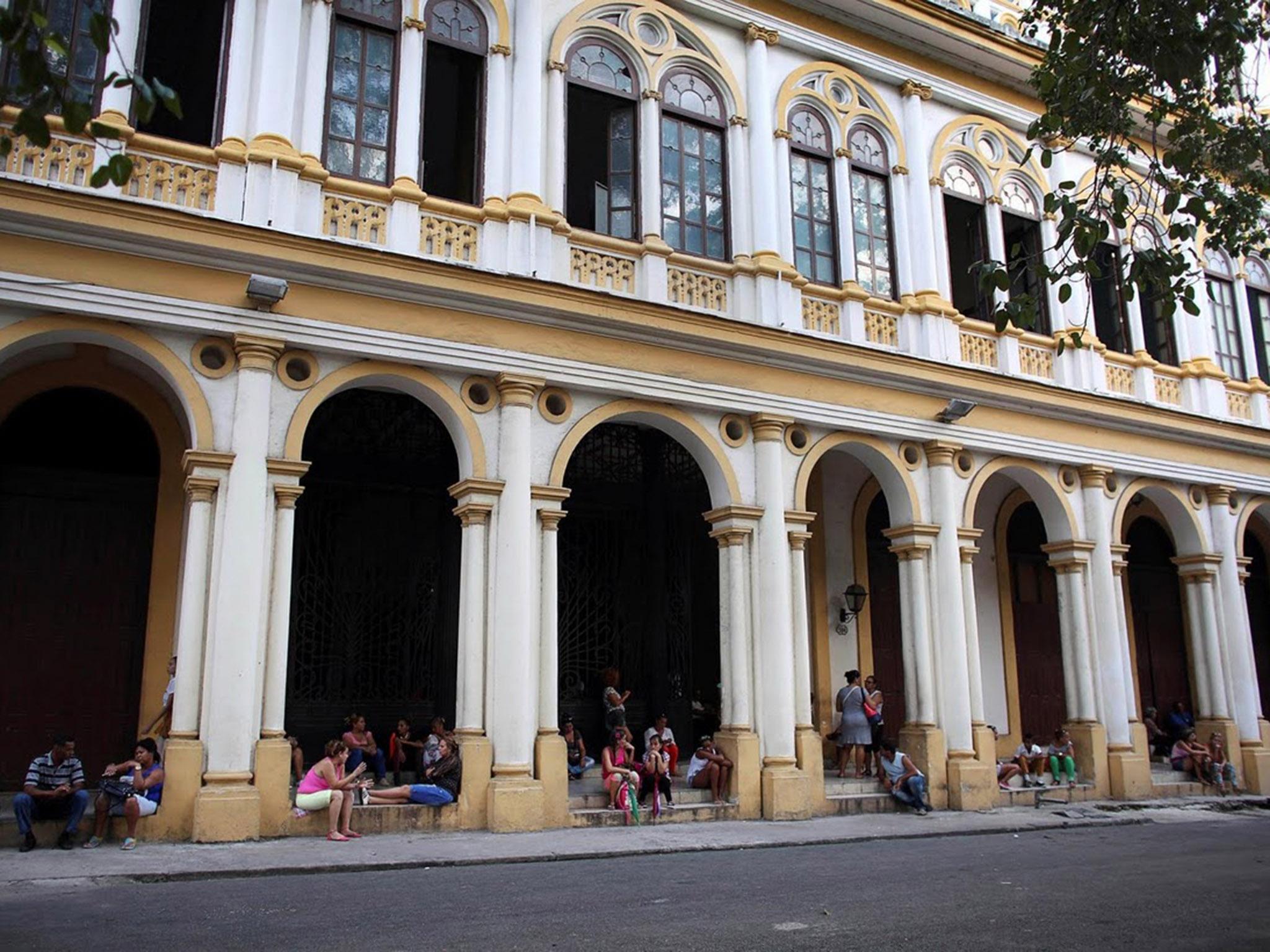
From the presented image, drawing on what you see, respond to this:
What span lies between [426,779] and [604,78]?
26.7ft

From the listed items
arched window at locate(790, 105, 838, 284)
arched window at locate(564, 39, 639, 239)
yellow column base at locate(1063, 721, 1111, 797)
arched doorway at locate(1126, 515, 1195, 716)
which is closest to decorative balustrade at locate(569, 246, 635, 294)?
arched window at locate(564, 39, 639, 239)

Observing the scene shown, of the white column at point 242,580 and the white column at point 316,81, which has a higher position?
the white column at point 316,81

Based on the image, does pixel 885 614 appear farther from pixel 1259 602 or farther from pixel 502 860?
pixel 502 860

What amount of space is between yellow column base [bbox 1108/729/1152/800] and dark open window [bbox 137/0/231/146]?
1344cm

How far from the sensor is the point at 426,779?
1096cm

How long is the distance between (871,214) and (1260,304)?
8.81 m

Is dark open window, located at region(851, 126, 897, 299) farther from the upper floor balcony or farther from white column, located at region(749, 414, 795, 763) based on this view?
white column, located at region(749, 414, 795, 763)

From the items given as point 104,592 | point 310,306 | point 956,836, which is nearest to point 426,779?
point 104,592

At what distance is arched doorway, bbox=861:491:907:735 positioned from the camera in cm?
1630

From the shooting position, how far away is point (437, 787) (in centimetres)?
1066

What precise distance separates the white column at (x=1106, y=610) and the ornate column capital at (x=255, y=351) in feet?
36.2

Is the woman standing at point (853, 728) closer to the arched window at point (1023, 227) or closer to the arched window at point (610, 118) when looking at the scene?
the arched window at point (1023, 227)

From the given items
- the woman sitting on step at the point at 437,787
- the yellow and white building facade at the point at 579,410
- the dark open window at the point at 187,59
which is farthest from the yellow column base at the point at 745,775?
the dark open window at the point at 187,59

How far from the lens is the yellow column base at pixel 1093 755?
14875mm
